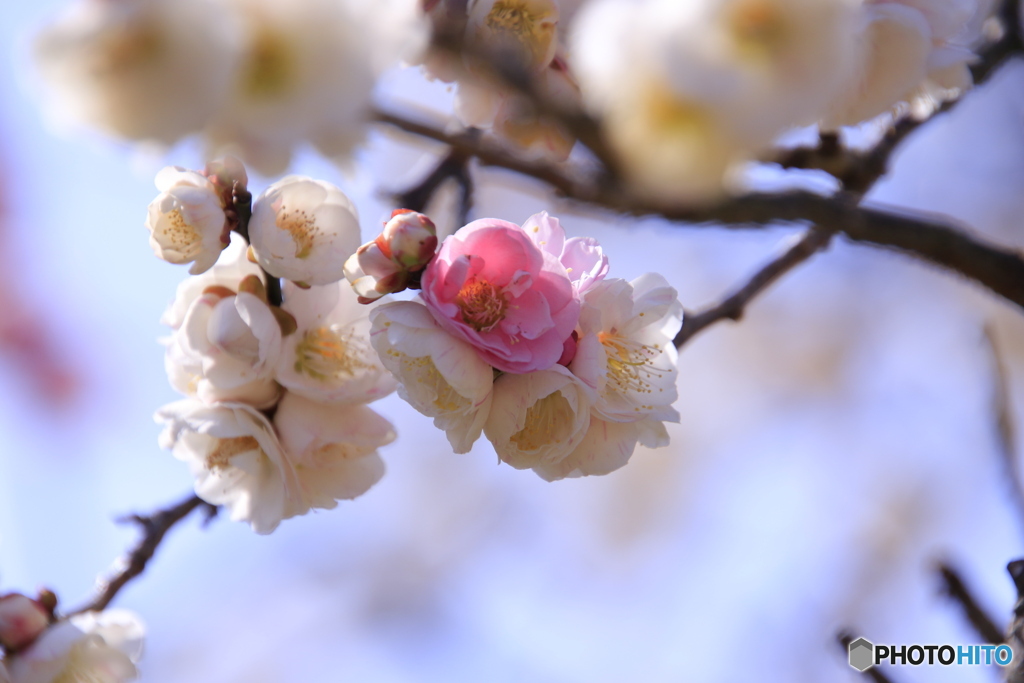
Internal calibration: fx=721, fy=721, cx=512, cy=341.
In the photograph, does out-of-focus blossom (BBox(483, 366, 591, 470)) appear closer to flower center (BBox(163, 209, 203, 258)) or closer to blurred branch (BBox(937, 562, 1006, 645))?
flower center (BBox(163, 209, 203, 258))

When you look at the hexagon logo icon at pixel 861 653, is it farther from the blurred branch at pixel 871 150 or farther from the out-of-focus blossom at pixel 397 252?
the out-of-focus blossom at pixel 397 252

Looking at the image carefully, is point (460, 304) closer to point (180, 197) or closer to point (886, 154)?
point (180, 197)

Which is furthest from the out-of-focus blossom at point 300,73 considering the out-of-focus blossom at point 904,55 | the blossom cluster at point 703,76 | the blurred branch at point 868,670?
the blurred branch at point 868,670

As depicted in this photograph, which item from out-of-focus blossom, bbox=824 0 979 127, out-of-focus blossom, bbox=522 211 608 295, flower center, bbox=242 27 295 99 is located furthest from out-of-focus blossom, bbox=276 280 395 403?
out-of-focus blossom, bbox=824 0 979 127

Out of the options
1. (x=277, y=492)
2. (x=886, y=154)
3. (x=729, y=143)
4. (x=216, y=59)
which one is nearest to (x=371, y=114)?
(x=216, y=59)

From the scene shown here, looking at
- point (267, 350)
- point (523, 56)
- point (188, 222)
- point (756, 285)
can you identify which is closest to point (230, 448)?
point (267, 350)

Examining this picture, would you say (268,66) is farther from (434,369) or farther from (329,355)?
(329,355)
